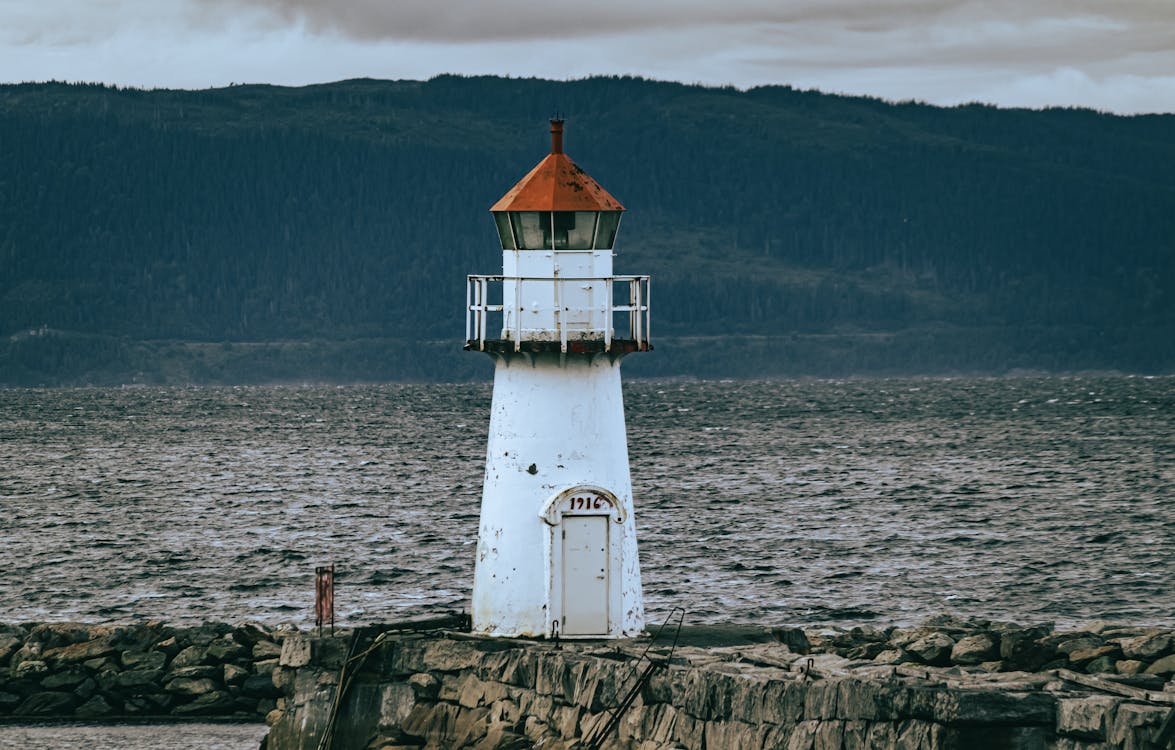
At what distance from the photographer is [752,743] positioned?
14242 mm

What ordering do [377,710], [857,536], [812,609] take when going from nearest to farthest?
[377,710]
[812,609]
[857,536]

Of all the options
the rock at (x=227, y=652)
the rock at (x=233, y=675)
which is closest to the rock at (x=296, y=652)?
the rock at (x=233, y=675)

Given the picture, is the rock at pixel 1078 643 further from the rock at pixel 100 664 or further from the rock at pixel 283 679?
the rock at pixel 100 664

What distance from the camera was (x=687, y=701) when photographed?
14.9 meters

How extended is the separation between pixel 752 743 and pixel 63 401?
156049 millimetres

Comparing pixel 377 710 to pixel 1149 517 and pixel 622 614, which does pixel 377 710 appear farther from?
pixel 1149 517

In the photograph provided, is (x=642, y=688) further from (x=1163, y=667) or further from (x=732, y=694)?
(x=1163, y=667)

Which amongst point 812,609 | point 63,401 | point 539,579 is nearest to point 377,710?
point 539,579

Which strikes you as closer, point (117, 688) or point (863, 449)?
point (117, 688)

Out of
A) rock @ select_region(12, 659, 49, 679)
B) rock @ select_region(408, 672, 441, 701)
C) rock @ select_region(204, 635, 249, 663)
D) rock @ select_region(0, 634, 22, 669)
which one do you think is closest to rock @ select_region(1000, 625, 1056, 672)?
rock @ select_region(408, 672, 441, 701)

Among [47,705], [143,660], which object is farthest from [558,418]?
[47,705]

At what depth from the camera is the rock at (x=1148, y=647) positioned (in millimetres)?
17656

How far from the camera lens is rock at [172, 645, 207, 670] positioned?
2117 cm

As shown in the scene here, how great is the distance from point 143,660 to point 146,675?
322 millimetres
